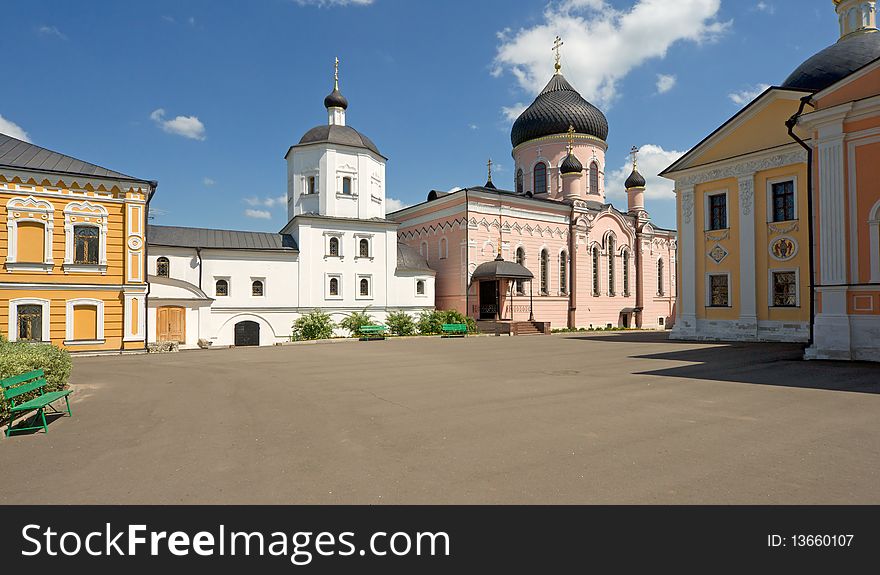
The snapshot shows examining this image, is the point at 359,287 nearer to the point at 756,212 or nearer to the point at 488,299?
the point at 488,299

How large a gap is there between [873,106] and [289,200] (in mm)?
26672

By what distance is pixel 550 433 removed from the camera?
6.29 metres

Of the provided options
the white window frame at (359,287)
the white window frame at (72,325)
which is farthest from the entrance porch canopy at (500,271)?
the white window frame at (72,325)

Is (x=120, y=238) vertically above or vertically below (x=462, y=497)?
above

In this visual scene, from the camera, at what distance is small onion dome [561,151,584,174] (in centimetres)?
3578

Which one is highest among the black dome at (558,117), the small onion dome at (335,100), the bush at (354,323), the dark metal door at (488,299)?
the black dome at (558,117)

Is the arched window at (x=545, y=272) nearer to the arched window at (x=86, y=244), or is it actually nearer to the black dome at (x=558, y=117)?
the black dome at (x=558, y=117)

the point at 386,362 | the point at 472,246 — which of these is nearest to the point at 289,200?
the point at 472,246

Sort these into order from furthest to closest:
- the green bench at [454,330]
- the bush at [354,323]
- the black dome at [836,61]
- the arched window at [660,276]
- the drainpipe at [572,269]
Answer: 1. the arched window at [660,276]
2. the drainpipe at [572,269]
3. the green bench at [454,330]
4. the bush at [354,323]
5. the black dome at [836,61]

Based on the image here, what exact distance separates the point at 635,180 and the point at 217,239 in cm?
3096

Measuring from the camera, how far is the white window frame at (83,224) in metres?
18.8

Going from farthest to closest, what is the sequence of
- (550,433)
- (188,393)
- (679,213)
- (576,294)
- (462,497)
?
1. (576,294)
2. (679,213)
3. (188,393)
4. (550,433)
5. (462,497)

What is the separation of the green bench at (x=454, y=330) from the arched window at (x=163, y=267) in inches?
548

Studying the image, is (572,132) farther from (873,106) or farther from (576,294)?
(873,106)
